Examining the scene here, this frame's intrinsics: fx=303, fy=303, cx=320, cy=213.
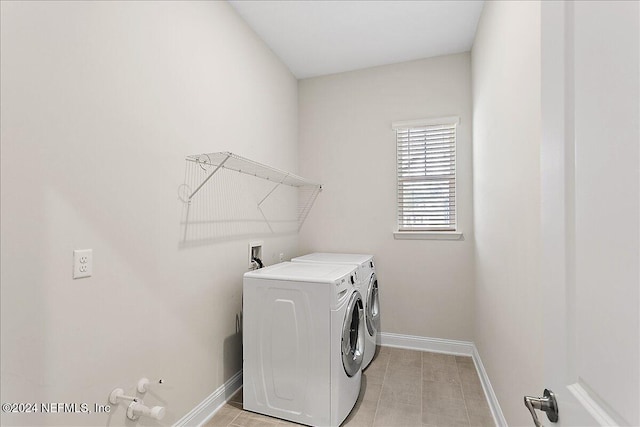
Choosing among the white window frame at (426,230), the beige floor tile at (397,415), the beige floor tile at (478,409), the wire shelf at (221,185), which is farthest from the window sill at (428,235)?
the beige floor tile at (397,415)

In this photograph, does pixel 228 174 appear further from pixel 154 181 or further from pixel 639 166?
pixel 639 166

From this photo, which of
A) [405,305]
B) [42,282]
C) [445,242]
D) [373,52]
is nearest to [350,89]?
[373,52]

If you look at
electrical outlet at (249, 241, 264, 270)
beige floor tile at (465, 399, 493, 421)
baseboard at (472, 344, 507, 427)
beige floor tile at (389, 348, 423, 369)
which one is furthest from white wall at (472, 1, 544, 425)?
electrical outlet at (249, 241, 264, 270)

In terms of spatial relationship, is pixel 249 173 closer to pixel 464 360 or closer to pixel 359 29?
pixel 359 29

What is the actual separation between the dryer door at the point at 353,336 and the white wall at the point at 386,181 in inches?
36.8

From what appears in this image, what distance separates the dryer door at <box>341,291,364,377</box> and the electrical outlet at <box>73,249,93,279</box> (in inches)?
50.7

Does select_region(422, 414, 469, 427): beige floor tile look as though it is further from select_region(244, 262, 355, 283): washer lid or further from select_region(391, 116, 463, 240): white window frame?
select_region(391, 116, 463, 240): white window frame

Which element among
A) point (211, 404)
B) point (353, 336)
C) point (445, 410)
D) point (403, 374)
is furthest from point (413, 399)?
point (211, 404)

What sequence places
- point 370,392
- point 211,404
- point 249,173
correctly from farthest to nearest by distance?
point 249,173 → point 370,392 → point 211,404

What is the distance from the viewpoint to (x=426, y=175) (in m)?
2.89

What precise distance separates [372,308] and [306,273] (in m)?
0.98

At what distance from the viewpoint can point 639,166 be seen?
1.24ft

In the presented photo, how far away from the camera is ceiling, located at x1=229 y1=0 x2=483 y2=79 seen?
2191 mm

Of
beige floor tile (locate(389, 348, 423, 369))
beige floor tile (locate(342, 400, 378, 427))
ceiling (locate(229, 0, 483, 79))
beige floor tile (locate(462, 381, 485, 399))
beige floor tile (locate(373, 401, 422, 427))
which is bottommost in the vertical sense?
beige floor tile (locate(389, 348, 423, 369))
